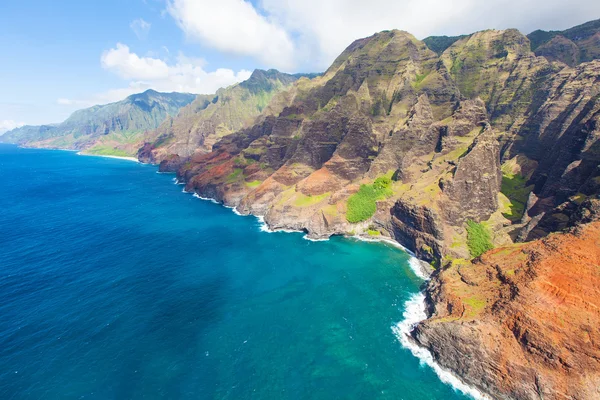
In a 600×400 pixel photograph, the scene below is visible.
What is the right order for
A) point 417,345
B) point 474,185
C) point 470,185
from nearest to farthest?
point 417,345
point 470,185
point 474,185

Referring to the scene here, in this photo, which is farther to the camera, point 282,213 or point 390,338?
point 282,213

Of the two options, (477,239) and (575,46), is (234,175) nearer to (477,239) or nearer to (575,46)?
(477,239)

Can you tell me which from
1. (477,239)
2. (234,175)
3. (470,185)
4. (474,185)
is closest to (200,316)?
(477,239)

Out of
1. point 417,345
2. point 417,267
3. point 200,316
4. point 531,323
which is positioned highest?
point 531,323

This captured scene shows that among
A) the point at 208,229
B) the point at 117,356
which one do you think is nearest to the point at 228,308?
the point at 117,356

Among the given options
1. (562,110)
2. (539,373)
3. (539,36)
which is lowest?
(539,373)

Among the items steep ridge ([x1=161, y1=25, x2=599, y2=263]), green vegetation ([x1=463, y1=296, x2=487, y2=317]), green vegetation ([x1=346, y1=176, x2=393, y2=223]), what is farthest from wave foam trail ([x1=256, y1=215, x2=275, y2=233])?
green vegetation ([x1=463, y1=296, x2=487, y2=317])

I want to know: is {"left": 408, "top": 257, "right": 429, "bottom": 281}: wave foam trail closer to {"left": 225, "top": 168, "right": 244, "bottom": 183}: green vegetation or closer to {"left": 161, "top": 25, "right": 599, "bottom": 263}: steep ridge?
{"left": 161, "top": 25, "right": 599, "bottom": 263}: steep ridge

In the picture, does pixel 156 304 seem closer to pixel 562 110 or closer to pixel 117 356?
pixel 117 356
